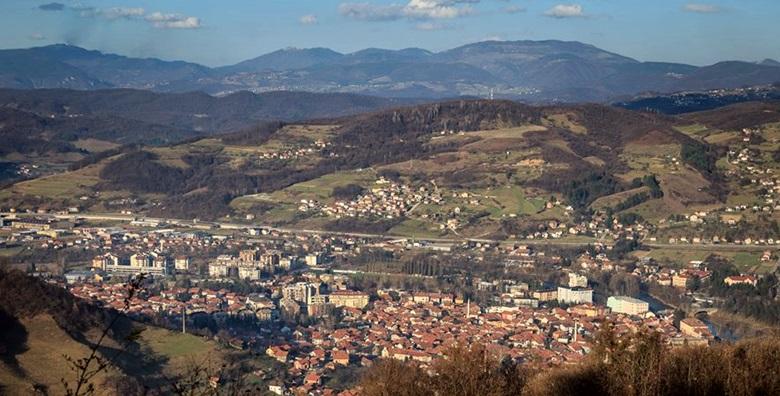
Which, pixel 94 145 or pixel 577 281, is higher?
pixel 94 145

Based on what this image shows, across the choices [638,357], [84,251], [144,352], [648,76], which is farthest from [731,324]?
[648,76]

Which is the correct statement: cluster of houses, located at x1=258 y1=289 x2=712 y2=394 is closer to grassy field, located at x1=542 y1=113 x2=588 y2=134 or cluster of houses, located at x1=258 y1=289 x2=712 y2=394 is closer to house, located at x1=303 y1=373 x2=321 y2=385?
house, located at x1=303 y1=373 x2=321 y2=385

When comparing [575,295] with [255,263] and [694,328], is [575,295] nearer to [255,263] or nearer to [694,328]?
[694,328]

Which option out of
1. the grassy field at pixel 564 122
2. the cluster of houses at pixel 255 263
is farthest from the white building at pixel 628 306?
the grassy field at pixel 564 122

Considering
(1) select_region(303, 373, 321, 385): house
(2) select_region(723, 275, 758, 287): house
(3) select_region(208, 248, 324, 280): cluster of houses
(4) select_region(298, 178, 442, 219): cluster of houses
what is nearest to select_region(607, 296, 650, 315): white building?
(2) select_region(723, 275, 758, 287): house

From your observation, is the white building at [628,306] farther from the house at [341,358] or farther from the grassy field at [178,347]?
the grassy field at [178,347]

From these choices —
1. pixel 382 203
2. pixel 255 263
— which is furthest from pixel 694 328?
pixel 382 203
